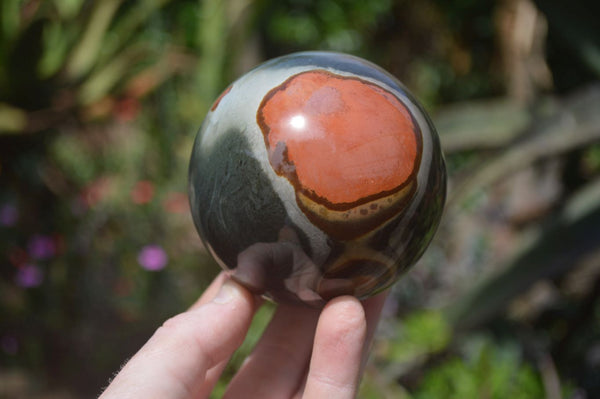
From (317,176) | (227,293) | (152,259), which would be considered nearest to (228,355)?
(227,293)

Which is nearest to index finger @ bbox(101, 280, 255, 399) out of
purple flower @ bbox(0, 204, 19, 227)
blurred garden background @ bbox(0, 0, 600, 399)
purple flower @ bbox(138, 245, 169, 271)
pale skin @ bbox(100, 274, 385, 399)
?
pale skin @ bbox(100, 274, 385, 399)

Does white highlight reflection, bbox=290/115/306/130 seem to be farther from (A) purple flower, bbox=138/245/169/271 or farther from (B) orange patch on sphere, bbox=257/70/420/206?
(A) purple flower, bbox=138/245/169/271

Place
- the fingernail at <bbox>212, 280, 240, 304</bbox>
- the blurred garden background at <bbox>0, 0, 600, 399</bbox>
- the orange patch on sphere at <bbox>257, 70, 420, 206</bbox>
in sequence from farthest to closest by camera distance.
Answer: the blurred garden background at <bbox>0, 0, 600, 399</bbox> → the fingernail at <bbox>212, 280, 240, 304</bbox> → the orange patch on sphere at <bbox>257, 70, 420, 206</bbox>

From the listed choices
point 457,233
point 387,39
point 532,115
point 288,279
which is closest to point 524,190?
point 457,233

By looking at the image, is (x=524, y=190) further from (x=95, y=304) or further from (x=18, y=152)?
(x=18, y=152)

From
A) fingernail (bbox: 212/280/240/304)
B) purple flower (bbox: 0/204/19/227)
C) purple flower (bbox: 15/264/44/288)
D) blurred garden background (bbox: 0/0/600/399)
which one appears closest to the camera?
fingernail (bbox: 212/280/240/304)

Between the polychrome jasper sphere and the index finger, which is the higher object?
the polychrome jasper sphere

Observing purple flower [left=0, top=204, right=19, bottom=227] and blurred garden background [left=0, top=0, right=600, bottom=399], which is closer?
blurred garden background [left=0, top=0, right=600, bottom=399]
